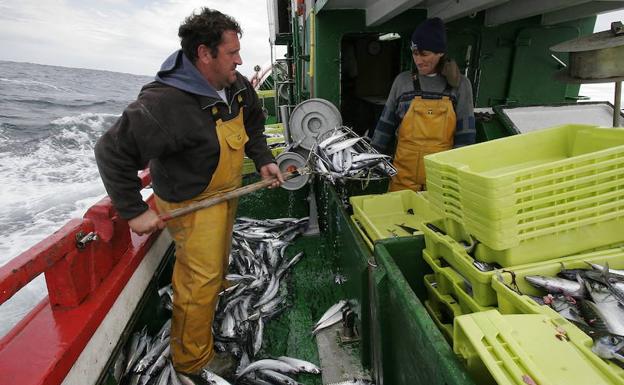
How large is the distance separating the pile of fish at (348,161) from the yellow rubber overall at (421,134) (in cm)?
56

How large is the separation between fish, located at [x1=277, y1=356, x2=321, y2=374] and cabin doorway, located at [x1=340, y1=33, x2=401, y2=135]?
18.3 ft

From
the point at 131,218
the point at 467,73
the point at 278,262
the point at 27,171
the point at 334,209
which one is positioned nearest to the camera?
the point at 131,218

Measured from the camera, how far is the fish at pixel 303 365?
299 cm

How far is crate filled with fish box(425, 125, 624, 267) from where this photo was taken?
1.63 metres

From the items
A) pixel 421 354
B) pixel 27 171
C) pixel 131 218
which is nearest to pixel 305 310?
pixel 131 218

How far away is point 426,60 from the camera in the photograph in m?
3.68

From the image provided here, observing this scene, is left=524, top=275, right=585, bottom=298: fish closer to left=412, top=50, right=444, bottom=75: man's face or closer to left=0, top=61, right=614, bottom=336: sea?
left=412, top=50, right=444, bottom=75: man's face

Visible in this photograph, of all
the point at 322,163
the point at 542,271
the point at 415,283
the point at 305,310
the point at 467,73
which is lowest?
the point at 305,310

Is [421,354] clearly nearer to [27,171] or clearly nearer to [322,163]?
[322,163]

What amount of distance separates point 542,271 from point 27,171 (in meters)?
14.7

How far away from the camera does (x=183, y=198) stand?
111 inches

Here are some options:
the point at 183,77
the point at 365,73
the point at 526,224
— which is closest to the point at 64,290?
the point at 183,77

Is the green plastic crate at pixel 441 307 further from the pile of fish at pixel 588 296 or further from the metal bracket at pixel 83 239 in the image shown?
the metal bracket at pixel 83 239

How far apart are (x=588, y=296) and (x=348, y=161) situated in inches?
85.3
